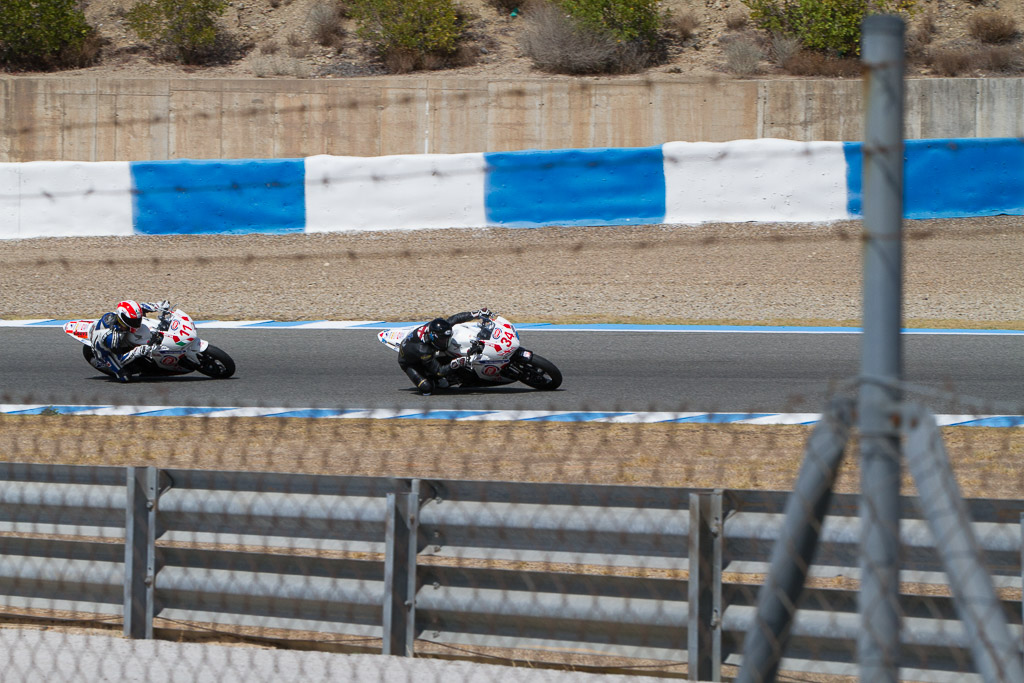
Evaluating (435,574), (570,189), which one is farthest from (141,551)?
(570,189)

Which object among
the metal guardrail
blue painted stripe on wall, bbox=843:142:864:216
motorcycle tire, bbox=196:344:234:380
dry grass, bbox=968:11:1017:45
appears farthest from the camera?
dry grass, bbox=968:11:1017:45

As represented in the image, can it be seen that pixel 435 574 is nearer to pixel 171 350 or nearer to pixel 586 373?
pixel 586 373

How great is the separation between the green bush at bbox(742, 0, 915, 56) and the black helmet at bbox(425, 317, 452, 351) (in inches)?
599

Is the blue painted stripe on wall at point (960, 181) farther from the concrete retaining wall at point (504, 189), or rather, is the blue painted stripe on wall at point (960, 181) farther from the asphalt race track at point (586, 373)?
the asphalt race track at point (586, 373)

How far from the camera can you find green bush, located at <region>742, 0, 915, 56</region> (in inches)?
883

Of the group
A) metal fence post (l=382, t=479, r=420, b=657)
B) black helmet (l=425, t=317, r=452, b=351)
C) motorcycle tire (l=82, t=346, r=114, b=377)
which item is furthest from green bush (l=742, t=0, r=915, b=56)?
metal fence post (l=382, t=479, r=420, b=657)

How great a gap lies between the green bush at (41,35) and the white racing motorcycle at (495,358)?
681 inches

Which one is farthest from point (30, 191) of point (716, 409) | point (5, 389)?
point (716, 409)

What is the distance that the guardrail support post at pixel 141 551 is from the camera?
4434mm

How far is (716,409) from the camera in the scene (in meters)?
9.50

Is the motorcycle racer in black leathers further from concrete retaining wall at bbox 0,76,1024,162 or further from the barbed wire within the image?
concrete retaining wall at bbox 0,76,1024,162

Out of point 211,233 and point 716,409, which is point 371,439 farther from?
point 211,233

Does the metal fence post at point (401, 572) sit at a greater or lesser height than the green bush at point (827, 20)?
lesser

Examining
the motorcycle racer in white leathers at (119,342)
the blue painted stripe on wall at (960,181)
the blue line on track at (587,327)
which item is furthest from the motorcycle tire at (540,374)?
the blue painted stripe on wall at (960,181)
